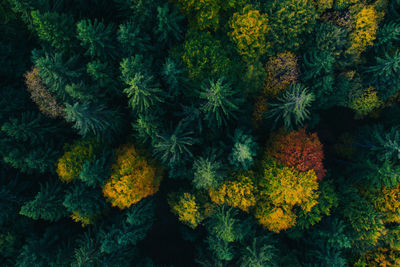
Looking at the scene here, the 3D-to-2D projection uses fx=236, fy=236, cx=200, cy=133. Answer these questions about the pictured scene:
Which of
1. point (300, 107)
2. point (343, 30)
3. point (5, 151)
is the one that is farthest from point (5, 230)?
point (343, 30)

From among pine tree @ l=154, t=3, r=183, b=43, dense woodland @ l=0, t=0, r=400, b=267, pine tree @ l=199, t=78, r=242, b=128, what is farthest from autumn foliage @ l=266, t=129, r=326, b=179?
pine tree @ l=154, t=3, r=183, b=43

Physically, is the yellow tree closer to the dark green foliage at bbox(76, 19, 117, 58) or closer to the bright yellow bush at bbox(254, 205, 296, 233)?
the bright yellow bush at bbox(254, 205, 296, 233)

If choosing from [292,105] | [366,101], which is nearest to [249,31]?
[292,105]

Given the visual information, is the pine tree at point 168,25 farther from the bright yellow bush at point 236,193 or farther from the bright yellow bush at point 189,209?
the bright yellow bush at point 189,209

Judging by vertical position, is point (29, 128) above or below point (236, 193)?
below

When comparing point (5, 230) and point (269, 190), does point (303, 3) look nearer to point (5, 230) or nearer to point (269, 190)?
point (269, 190)

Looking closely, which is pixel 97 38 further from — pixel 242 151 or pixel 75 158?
pixel 242 151

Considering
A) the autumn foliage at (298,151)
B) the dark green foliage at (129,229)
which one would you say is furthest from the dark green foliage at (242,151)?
the dark green foliage at (129,229)

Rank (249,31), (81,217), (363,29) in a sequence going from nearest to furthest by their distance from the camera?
1. (249,31)
2. (363,29)
3. (81,217)
